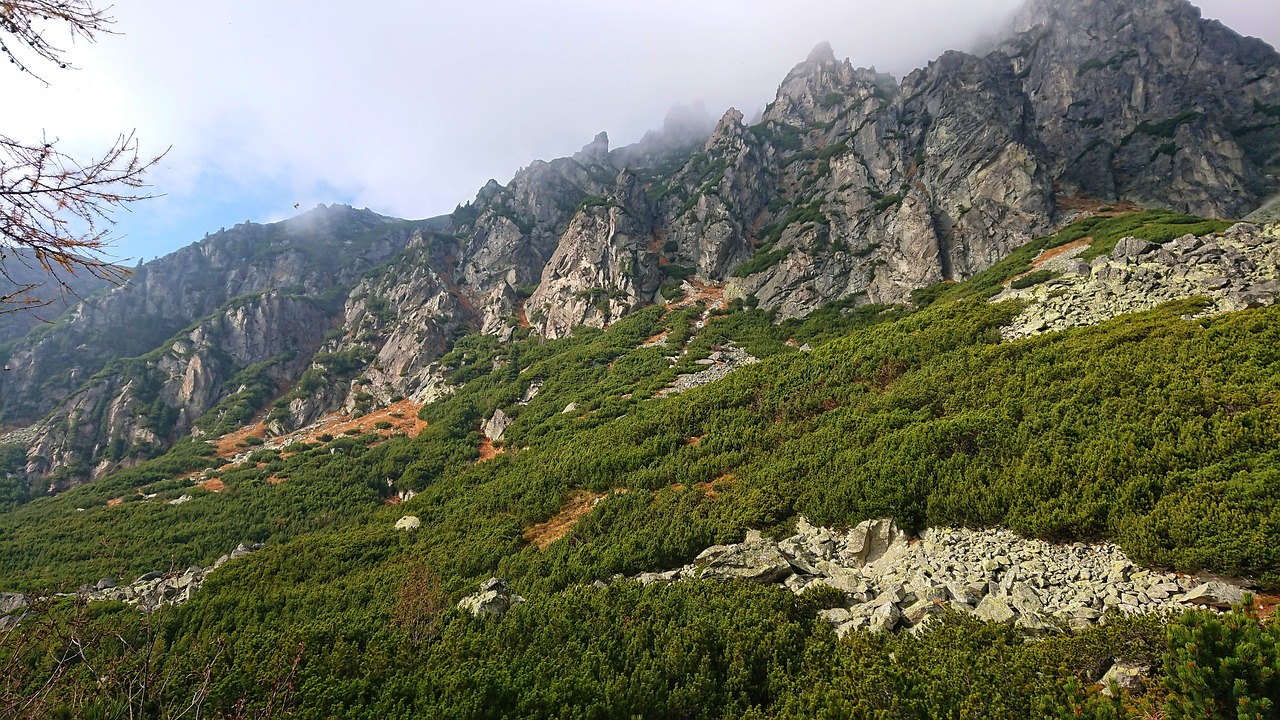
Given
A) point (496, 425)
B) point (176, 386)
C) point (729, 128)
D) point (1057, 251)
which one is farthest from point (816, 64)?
point (176, 386)

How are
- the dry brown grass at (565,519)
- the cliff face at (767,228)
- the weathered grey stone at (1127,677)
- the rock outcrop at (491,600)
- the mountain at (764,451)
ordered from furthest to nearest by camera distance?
the cliff face at (767,228), the dry brown grass at (565,519), the rock outcrop at (491,600), the mountain at (764,451), the weathered grey stone at (1127,677)

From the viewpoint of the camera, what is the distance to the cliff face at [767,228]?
1826 inches

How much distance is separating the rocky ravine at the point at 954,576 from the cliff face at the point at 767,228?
36709 millimetres

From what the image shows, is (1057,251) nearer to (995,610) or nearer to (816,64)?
(995,610)

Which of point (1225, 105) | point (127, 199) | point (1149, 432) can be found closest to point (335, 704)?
point (127, 199)

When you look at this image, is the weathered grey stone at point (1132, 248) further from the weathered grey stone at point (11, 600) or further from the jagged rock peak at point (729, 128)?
the jagged rock peak at point (729, 128)

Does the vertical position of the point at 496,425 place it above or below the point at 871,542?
above

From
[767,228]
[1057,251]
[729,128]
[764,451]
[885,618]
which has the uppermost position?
[729,128]

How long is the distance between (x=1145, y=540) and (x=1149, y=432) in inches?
159

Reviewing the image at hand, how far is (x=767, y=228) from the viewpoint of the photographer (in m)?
63.7

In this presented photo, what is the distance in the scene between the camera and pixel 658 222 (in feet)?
239

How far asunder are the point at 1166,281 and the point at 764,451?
18907 millimetres

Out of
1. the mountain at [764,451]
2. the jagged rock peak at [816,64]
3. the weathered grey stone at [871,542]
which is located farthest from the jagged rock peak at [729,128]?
the weathered grey stone at [871,542]

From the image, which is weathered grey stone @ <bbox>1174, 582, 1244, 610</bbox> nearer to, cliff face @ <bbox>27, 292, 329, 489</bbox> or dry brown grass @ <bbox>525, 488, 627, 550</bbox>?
dry brown grass @ <bbox>525, 488, 627, 550</bbox>
